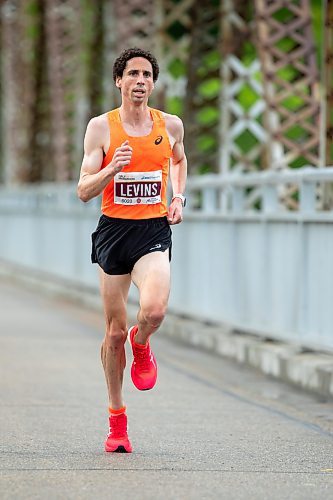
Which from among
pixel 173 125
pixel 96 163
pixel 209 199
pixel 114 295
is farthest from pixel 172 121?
pixel 209 199

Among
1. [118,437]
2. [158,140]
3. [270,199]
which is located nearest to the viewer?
[158,140]

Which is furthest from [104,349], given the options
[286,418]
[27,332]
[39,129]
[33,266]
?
[39,129]

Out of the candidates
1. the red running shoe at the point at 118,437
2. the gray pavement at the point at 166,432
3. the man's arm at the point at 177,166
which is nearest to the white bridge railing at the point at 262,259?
the gray pavement at the point at 166,432

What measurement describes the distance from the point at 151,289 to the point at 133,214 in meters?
0.40

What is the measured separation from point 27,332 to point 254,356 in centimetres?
376

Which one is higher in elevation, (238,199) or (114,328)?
(238,199)

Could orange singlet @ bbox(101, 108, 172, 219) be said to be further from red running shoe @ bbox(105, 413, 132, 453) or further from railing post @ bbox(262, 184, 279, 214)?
railing post @ bbox(262, 184, 279, 214)

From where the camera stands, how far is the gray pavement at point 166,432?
326 inches

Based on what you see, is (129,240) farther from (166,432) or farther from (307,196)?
(307,196)

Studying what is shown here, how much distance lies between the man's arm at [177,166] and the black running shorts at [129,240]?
80mm

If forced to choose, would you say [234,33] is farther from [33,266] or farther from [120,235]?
[120,235]

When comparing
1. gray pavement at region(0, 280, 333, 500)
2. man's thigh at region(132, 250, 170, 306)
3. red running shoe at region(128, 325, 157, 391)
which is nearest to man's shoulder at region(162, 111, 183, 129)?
man's thigh at region(132, 250, 170, 306)

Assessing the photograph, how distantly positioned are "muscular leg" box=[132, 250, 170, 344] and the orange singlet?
232 mm

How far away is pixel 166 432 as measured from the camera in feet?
34.0
